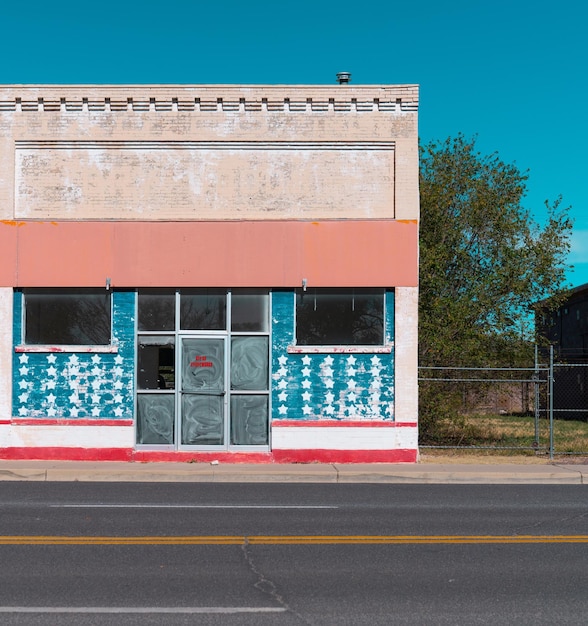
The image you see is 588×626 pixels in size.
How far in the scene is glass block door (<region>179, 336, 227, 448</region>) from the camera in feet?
60.2

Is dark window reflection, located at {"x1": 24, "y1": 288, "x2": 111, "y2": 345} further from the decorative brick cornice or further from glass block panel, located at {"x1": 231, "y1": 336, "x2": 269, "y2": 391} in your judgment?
the decorative brick cornice

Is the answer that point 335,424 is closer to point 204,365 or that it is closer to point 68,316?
point 204,365

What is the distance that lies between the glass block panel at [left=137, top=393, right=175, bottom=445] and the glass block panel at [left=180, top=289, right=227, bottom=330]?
1639 mm

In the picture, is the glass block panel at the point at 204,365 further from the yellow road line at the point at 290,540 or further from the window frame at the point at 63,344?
the yellow road line at the point at 290,540

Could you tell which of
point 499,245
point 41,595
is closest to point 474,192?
point 499,245

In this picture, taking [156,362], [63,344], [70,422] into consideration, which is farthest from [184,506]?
[63,344]

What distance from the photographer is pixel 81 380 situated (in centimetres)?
1820

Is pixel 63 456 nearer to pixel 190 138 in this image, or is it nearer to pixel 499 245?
pixel 190 138

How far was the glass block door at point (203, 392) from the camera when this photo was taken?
1834 centimetres

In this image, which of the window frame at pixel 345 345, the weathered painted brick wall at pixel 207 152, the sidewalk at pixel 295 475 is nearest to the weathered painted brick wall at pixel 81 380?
the sidewalk at pixel 295 475

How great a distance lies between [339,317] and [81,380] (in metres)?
5.39

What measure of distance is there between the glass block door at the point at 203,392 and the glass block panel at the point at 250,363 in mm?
242

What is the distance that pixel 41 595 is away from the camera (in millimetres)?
7195

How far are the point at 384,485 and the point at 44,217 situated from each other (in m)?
8.87
